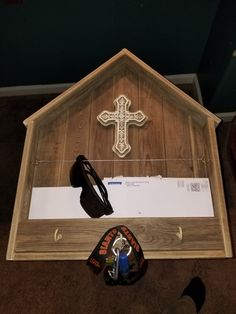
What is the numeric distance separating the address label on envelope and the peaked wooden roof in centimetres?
29

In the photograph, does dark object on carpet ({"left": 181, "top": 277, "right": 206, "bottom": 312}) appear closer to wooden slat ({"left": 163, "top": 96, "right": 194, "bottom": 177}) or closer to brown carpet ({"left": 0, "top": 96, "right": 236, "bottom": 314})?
brown carpet ({"left": 0, "top": 96, "right": 236, "bottom": 314})

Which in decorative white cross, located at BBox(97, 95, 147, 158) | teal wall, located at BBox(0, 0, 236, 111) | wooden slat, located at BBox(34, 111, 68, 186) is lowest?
wooden slat, located at BBox(34, 111, 68, 186)

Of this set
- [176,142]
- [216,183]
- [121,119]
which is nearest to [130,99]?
[121,119]

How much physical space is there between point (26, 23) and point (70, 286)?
4.51 feet

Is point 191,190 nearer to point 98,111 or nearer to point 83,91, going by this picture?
point 98,111

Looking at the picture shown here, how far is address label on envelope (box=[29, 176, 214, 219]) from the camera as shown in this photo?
101cm

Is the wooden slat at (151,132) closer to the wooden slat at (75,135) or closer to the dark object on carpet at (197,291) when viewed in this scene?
the wooden slat at (75,135)

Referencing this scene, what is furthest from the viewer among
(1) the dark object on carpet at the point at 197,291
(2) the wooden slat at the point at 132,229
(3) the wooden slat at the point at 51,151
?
(1) the dark object on carpet at the point at 197,291

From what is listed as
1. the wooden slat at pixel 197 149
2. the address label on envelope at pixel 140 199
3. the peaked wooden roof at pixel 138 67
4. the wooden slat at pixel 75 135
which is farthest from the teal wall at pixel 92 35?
the address label on envelope at pixel 140 199

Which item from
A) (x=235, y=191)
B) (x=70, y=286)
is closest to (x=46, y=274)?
(x=70, y=286)

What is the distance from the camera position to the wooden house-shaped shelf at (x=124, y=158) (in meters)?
0.95

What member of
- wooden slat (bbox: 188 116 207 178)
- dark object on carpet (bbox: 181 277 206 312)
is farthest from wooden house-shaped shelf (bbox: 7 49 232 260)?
dark object on carpet (bbox: 181 277 206 312)

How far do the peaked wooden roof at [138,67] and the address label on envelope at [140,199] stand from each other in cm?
29

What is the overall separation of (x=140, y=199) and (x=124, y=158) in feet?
0.61
